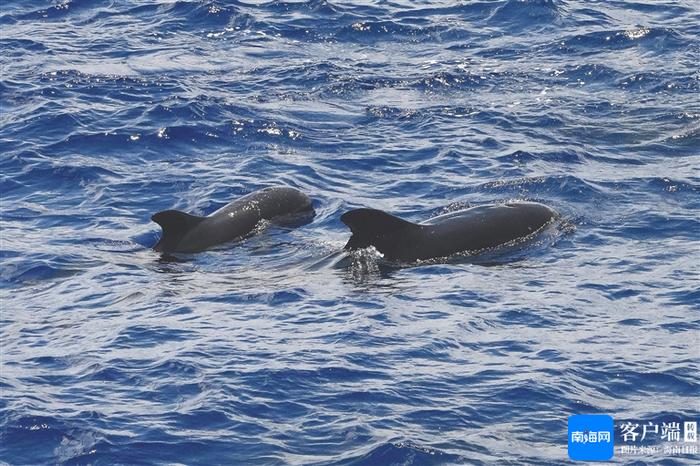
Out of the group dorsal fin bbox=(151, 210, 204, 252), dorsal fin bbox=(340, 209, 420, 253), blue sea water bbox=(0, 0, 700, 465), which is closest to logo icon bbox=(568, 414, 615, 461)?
blue sea water bbox=(0, 0, 700, 465)

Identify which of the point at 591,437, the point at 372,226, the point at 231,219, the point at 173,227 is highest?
the point at 372,226

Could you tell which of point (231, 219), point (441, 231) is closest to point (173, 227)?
point (231, 219)

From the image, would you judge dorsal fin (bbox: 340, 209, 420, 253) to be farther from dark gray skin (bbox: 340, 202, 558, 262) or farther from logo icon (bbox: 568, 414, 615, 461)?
logo icon (bbox: 568, 414, 615, 461)

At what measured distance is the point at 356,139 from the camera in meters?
28.0

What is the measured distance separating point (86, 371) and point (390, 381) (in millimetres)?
3736

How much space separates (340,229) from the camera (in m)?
23.3

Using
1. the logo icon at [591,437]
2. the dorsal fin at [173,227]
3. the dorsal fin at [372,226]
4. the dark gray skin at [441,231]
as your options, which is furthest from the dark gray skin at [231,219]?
the logo icon at [591,437]

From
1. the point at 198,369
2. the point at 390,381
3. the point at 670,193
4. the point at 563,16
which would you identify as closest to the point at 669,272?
the point at 670,193

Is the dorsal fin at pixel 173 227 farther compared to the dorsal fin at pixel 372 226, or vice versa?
the dorsal fin at pixel 173 227

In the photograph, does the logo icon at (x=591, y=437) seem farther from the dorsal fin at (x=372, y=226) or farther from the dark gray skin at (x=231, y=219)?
the dark gray skin at (x=231, y=219)

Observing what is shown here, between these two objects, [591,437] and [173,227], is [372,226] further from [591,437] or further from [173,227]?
[591,437]

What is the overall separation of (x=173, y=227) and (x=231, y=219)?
3.77 ft

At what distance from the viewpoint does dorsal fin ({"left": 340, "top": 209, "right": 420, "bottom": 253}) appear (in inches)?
821

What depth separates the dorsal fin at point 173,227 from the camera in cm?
2206
